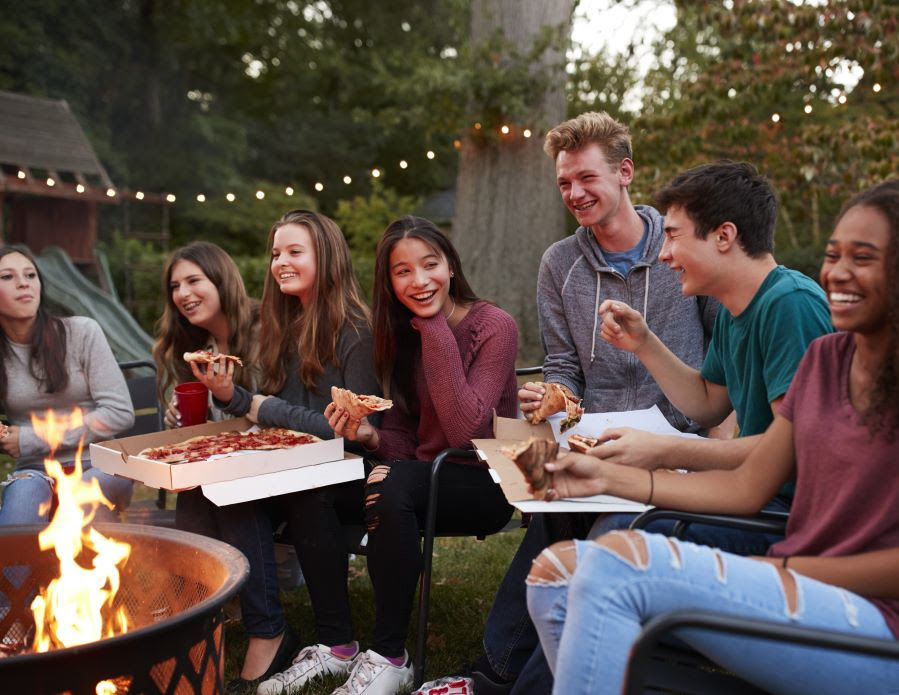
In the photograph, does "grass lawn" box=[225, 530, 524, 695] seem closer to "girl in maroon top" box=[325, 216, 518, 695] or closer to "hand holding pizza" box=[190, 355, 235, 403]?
"girl in maroon top" box=[325, 216, 518, 695]

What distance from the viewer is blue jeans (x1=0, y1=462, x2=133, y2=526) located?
3357 millimetres

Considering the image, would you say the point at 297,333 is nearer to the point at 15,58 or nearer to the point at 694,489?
the point at 694,489

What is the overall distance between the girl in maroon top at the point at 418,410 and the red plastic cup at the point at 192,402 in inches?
22.9

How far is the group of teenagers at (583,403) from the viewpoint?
1.84m

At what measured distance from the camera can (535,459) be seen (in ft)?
7.09

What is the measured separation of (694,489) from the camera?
2.26 metres

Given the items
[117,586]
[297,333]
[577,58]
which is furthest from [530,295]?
[117,586]

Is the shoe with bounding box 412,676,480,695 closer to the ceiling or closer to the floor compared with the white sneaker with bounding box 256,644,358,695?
closer to the ceiling

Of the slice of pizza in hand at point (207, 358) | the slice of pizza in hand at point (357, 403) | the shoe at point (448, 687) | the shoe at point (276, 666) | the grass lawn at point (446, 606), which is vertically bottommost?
the grass lawn at point (446, 606)

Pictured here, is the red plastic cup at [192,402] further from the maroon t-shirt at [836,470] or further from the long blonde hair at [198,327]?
the maroon t-shirt at [836,470]

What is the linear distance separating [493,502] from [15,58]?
61.3 feet

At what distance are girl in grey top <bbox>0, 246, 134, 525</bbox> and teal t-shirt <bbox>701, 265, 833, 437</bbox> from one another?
7.47ft

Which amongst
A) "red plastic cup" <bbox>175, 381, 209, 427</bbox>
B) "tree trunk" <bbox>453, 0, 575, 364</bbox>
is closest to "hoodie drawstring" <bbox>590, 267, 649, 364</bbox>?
"red plastic cup" <bbox>175, 381, 209, 427</bbox>

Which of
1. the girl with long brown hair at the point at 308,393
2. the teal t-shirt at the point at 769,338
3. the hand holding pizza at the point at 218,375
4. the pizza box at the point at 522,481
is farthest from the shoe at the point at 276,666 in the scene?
the teal t-shirt at the point at 769,338
